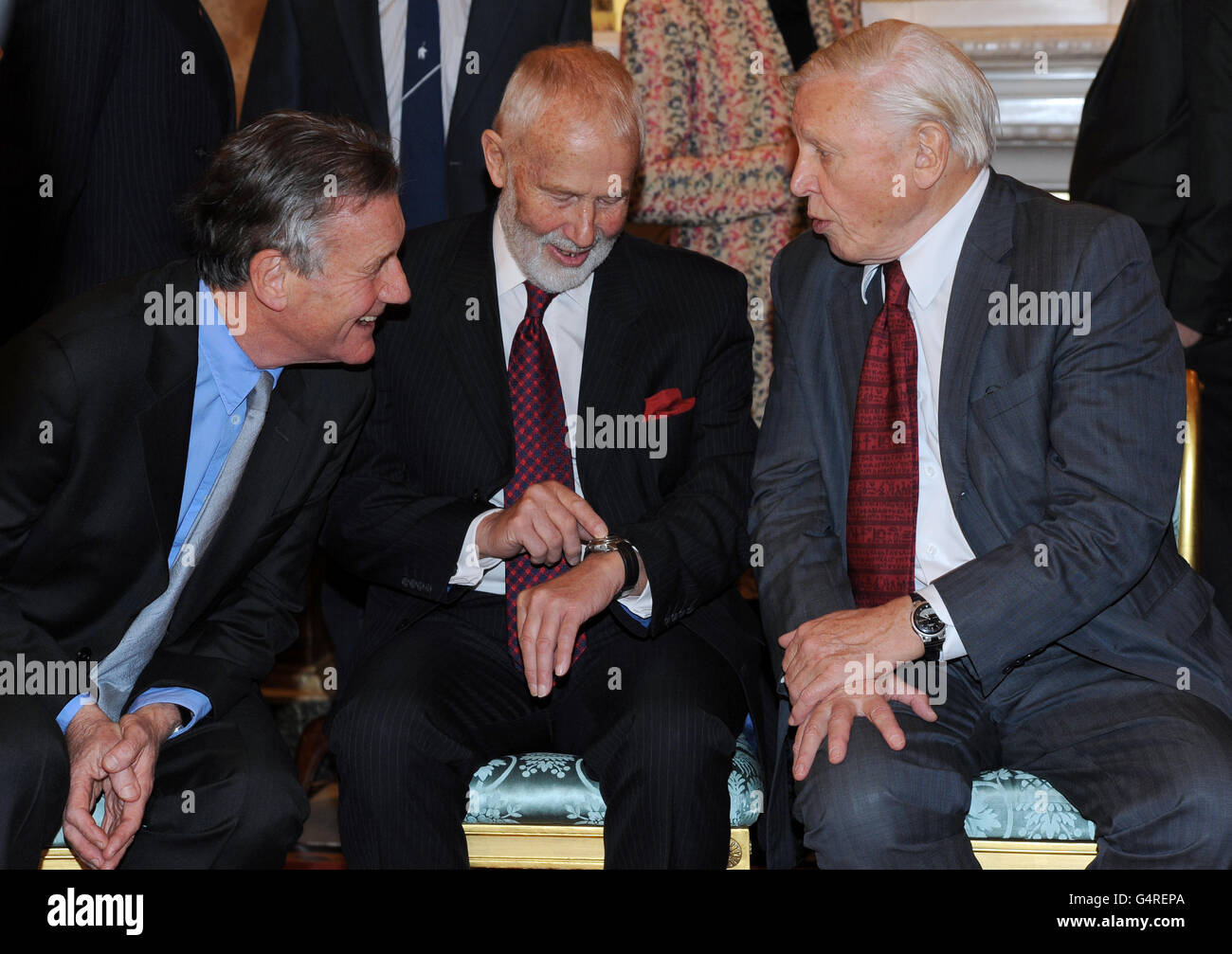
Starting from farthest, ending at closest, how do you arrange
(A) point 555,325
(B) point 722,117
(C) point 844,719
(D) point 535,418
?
(B) point 722,117, (A) point 555,325, (D) point 535,418, (C) point 844,719

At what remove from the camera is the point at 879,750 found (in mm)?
→ 2389

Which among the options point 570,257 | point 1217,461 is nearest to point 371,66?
point 570,257

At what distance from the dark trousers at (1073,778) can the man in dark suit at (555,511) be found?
0.28m

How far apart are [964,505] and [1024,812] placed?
546 millimetres

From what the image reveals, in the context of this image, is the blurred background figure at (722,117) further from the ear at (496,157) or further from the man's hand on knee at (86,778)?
the man's hand on knee at (86,778)

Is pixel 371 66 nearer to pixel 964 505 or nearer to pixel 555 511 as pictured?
pixel 555 511

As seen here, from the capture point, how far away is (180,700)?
2607 mm

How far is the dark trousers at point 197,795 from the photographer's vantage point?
2381 mm

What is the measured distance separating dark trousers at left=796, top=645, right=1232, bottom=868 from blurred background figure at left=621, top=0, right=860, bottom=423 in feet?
4.88

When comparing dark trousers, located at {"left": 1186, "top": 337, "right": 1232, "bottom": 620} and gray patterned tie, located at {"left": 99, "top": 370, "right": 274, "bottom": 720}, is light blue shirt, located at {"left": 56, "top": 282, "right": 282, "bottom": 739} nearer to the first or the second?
gray patterned tie, located at {"left": 99, "top": 370, "right": 274, "bottom": 720}

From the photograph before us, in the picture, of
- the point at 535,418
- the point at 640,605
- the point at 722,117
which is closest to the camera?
the point at 640,605

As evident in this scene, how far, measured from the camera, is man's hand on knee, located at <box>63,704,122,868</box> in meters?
2.40

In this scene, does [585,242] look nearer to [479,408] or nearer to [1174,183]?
[479,408]

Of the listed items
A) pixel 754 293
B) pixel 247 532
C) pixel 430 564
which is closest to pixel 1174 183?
pixel 754 293
